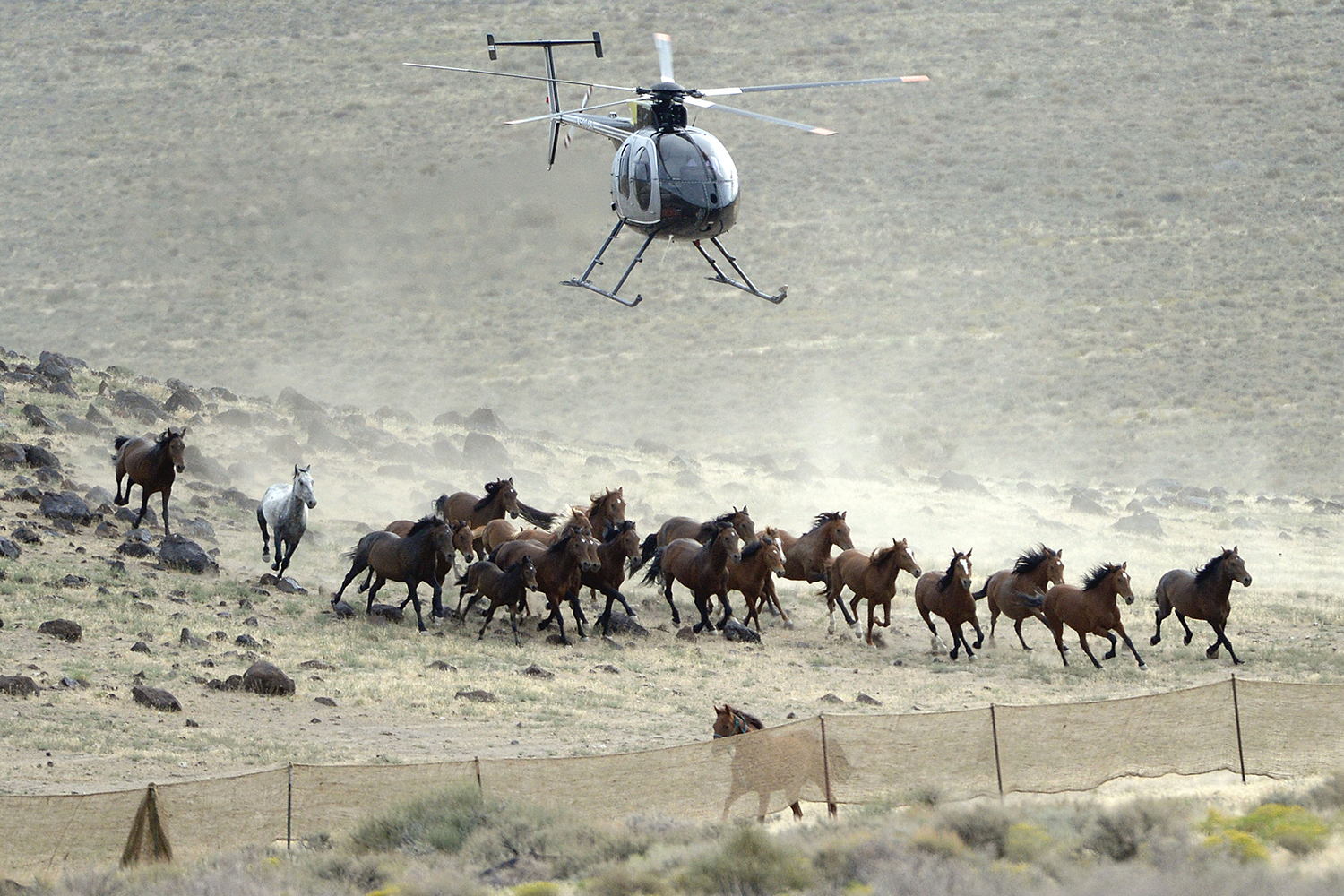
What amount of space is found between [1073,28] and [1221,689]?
79.7 metres

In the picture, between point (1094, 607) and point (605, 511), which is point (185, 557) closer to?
point (605, 511)

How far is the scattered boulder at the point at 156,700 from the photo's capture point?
17312 millimetres

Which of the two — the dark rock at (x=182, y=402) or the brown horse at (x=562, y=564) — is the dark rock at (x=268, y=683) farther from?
the dark rock at (x=182, y=402)

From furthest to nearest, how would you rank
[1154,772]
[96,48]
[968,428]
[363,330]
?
[96,48]
[363,330]
[968,428]
[1154,772]

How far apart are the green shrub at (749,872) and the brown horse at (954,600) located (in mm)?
12065

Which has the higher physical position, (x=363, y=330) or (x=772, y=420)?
(x=363, y=330)

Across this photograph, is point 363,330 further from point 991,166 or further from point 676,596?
point 676,596

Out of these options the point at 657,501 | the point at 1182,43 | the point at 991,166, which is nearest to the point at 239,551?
the point at 657,501

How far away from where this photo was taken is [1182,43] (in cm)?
8281

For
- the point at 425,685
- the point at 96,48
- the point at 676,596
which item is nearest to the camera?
the point at 425,685

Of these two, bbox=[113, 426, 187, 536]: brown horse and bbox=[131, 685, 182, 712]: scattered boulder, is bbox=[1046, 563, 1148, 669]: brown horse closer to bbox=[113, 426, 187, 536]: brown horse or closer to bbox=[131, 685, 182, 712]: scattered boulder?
bbox=[131, 685, 182, 712]: scattered boulder

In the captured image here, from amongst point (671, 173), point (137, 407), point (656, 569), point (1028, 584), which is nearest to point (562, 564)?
point (656, 569)

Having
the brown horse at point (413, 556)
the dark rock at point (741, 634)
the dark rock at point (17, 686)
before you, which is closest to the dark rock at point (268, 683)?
the dark rock at point (17, 686)

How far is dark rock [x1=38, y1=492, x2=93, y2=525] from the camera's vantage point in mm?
25844
